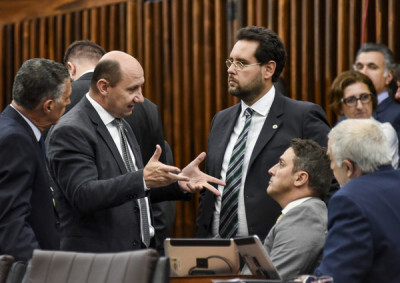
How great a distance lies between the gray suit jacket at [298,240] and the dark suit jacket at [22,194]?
2.99 feet

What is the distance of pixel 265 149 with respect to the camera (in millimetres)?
3699

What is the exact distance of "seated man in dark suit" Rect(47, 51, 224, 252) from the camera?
3225 millimetres

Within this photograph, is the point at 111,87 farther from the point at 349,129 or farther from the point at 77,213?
the point at 349,129

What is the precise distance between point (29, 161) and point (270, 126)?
1.17 meters

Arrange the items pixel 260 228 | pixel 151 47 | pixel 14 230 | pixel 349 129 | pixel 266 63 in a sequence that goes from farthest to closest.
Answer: pixel 151 47 → pixel 266 63 → pixel 260 228 → pixel 14 230 → pixel 349 129

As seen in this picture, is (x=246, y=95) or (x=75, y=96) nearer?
(x=246, y=95)

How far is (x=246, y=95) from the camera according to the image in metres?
3.83

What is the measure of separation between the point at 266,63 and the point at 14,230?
151 centimetres

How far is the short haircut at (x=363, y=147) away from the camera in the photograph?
2.79 metres

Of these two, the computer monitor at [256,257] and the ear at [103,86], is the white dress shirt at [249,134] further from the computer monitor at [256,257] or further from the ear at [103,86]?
the computer monitor at [256,257]

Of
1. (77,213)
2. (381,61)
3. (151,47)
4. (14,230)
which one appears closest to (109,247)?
(77,213)

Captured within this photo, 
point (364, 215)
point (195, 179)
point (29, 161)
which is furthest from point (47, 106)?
point (364, 215)

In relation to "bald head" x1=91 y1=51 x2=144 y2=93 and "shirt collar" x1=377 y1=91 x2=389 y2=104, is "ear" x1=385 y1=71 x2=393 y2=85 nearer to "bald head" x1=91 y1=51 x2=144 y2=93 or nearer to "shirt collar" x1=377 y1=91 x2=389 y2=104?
"shirt collar" x1=377 y1=91 x2=389 y2=104

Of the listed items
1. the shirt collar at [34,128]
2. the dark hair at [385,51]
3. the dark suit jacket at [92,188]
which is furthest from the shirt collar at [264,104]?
the dark hair at [385,51]
